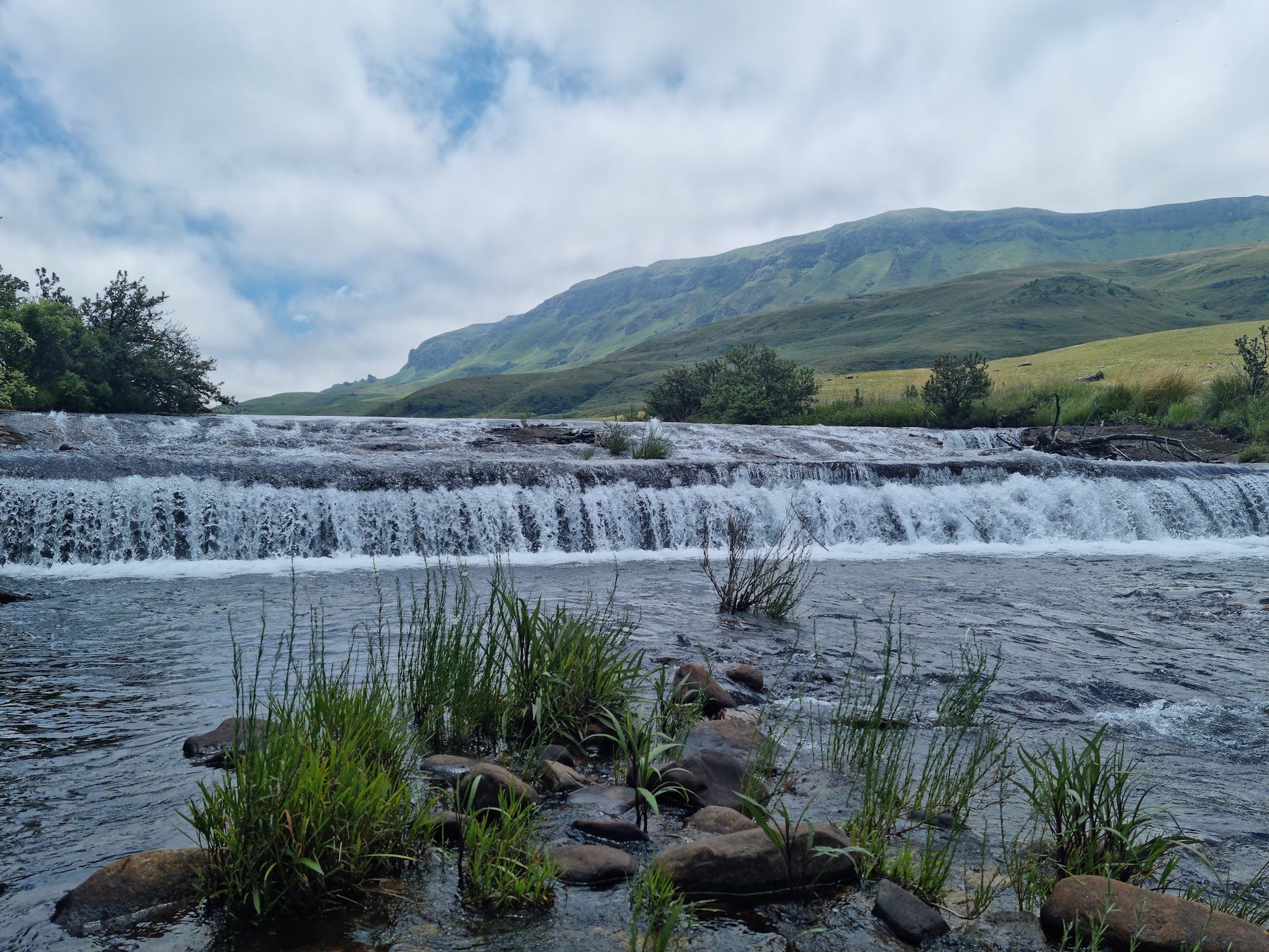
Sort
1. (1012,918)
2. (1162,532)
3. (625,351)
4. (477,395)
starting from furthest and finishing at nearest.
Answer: (625,351), (477,395), (1162,532), (1012,918)

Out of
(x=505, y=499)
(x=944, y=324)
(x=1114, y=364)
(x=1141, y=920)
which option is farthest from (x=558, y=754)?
(x=944, y=324)

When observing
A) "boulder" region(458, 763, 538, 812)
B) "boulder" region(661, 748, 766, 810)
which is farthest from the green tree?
"boulder" region(458, 763, 538, 812)

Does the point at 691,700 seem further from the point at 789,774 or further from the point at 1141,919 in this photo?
the point at 1141,919

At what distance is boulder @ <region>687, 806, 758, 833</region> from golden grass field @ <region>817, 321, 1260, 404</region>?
33455 millimetres

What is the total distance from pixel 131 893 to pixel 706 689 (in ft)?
11.9

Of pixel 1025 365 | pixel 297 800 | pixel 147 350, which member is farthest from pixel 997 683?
pixel 1025 365

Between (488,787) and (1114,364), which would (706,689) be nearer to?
(488,787)

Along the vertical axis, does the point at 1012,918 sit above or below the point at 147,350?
below

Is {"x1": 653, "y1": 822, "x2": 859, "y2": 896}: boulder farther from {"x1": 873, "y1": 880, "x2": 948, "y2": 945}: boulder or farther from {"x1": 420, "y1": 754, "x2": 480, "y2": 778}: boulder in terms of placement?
{"x1": 420, "y1": 754, "x2": 480, "y2": 778}: boulder

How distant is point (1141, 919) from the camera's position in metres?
3.04

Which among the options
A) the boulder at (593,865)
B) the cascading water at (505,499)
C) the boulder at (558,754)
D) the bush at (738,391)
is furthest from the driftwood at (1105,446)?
the boulder at (593,865)

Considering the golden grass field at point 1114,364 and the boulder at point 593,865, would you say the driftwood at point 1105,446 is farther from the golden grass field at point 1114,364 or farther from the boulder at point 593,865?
the boulder at point 593,865

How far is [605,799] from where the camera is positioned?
170 inches

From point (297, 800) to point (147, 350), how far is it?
31.1m
